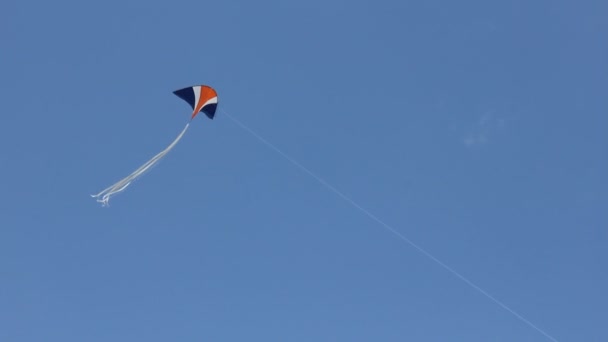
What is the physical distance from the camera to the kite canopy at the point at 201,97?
2472 cm

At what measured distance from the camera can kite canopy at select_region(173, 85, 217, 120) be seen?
2472 cm

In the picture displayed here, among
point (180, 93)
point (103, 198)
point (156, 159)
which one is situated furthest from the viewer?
point (180, 93)

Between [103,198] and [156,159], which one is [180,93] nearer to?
[156,159]

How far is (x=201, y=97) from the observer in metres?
24.9

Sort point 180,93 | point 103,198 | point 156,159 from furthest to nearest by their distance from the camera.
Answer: point 180,93
point 156,159
point 103,198

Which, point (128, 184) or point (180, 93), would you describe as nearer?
point (128, 184)

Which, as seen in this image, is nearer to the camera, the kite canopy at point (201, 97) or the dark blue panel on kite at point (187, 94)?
the kite canopy at point (201, 97)

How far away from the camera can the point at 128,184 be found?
2258 centimetres

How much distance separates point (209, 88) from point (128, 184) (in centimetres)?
460

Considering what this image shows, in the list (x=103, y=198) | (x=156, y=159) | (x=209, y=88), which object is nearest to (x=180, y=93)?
(x=209, y=88)

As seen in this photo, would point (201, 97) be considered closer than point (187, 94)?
Yes

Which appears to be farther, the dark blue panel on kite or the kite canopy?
the dark blue panel on kite

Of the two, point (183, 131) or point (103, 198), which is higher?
point (183, 131)

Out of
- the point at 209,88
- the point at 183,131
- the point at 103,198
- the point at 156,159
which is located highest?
the point at 209,88
